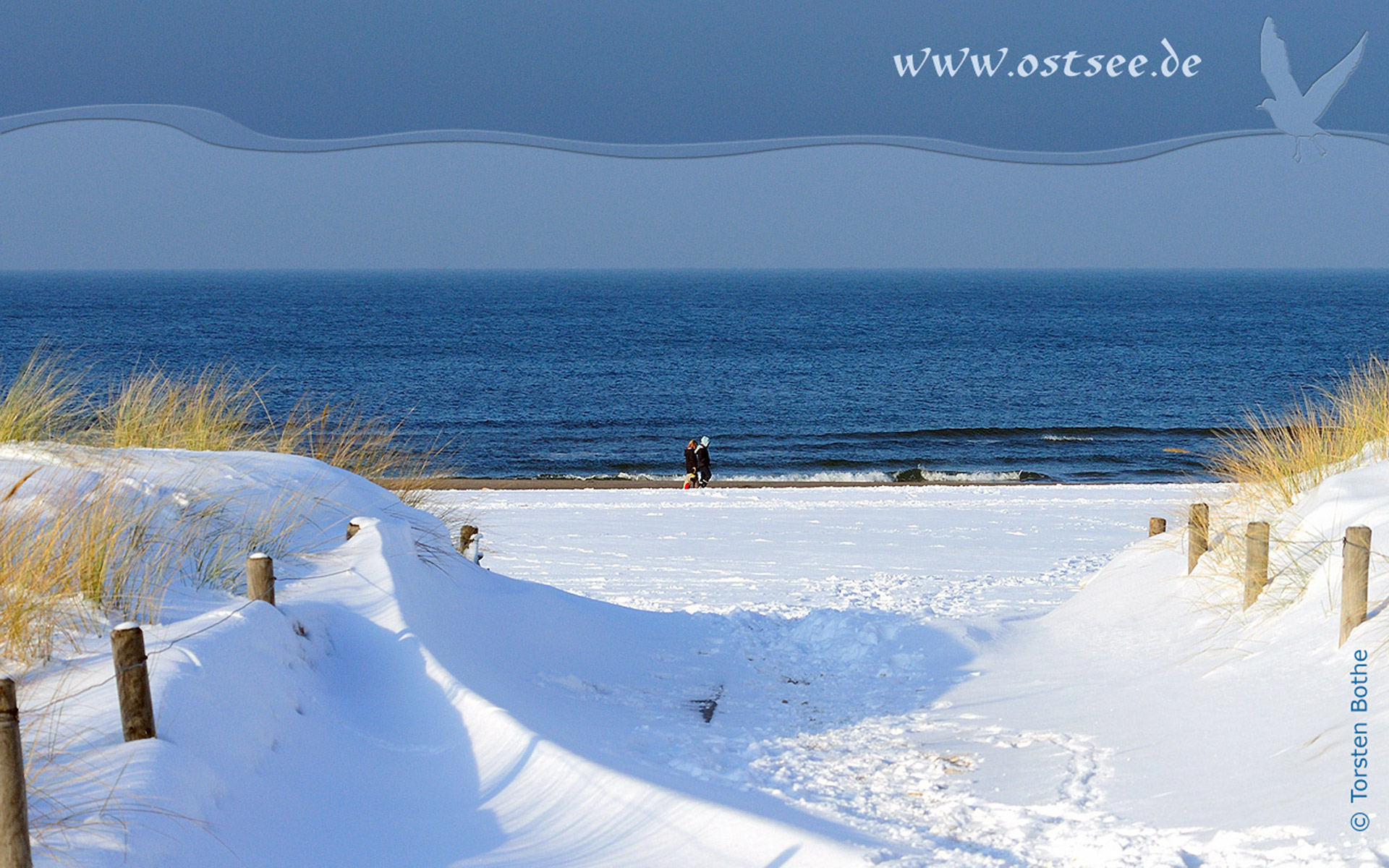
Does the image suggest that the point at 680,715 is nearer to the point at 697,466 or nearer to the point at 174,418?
the point at 174,418

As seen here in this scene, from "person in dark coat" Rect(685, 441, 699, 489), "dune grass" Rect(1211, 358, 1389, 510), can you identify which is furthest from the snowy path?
"person in dark coat" Rect(685, 441, 699, 489)

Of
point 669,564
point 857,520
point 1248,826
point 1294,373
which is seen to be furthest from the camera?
point 1294,373

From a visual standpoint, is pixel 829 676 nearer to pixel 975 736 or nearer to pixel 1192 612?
pixel 975 736

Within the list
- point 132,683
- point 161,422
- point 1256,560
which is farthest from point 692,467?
point 132,683

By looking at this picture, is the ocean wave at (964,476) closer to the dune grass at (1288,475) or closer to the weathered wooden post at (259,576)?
the dune grass at (1288,475)

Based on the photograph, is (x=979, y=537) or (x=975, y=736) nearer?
(x=975, y=736)

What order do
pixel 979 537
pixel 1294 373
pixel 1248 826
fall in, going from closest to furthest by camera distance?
pixel 1248 826 < pixel 979 537 < pixel 1294 373

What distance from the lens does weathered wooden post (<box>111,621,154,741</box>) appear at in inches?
149

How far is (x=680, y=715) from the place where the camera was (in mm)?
6574

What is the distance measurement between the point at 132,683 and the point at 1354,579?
5.67 metres

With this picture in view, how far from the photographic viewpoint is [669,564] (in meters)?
12.7

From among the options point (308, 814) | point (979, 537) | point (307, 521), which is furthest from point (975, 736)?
point (979, 537)

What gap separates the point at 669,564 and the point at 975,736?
22.5 ft

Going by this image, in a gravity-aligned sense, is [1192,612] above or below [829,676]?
above
